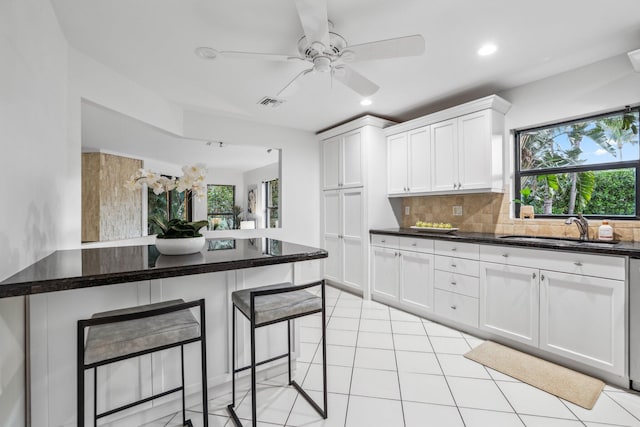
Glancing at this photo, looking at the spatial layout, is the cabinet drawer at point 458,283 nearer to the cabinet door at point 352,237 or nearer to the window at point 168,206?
the cabinet door at point 352,237

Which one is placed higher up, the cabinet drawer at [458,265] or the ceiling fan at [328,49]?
the ceiling fan at [328,49]

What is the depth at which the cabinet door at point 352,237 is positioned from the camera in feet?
12.7

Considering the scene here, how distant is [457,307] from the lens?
2.83 metres

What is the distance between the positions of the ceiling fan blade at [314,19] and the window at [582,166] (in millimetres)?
2458

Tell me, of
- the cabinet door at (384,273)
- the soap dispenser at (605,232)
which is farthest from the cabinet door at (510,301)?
the cabinet door at (384,273)

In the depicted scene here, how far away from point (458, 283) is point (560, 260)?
0.86 meters

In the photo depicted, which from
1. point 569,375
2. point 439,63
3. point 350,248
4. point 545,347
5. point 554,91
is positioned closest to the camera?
point 569,375

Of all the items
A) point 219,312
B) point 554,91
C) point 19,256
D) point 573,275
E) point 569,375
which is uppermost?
point 554,91

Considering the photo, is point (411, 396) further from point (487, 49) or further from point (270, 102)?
point (270, 102)

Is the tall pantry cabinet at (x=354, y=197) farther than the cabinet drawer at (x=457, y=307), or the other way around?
the tall pantry cabinet at (x=354, y=197)

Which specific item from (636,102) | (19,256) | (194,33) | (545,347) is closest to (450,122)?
(636,102)

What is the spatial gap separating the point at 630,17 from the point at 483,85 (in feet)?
3.65

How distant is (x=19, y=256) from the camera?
1.23 meters

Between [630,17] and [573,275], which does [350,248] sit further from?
[630,17]
